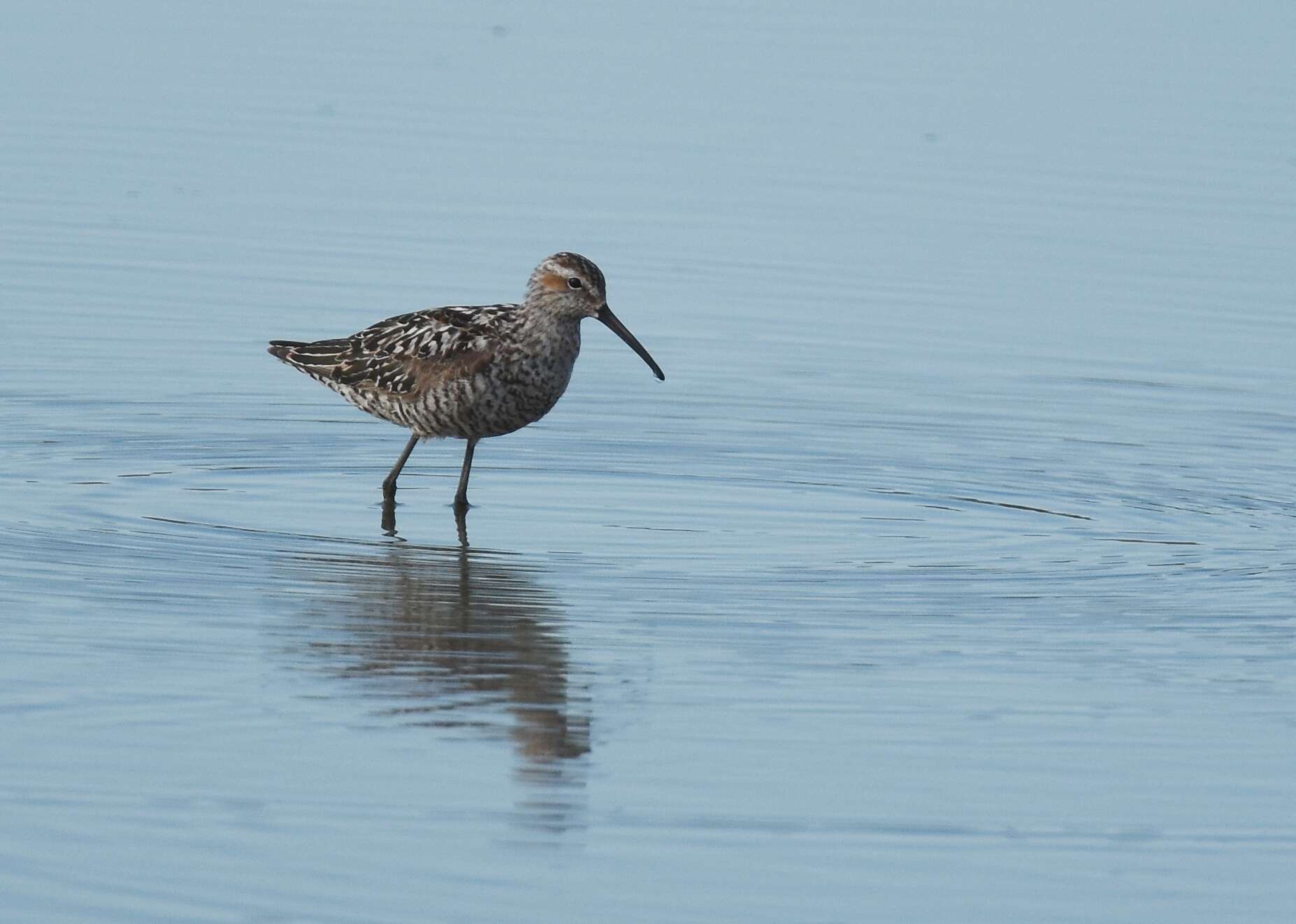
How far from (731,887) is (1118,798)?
1.41 meters

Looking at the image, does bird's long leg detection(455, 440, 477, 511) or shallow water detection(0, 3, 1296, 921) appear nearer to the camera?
shallow water detection(0, 3, 1296, 921)

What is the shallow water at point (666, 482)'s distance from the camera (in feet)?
22.3

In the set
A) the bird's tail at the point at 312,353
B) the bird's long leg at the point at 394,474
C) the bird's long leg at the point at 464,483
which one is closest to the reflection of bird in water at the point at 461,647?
the bird's long leg at the point at 464,483

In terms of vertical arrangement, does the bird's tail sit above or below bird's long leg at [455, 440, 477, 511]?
above

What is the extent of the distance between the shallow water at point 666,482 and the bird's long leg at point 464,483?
122 millimetres

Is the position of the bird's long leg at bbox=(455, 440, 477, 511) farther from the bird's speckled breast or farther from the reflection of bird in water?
the reflection of bird in water

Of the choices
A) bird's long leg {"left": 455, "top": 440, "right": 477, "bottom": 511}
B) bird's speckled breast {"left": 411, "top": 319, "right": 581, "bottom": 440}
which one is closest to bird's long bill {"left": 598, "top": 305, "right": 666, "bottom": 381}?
bird's speckled breast {"left": 411, "top": 319, "right": 581, "bottom": 440}

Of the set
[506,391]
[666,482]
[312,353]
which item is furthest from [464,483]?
[312,353]

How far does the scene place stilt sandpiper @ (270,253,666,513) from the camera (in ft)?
38.2

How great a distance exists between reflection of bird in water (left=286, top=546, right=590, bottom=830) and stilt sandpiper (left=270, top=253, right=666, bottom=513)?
4.49 feet

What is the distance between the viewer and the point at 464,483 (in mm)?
11539

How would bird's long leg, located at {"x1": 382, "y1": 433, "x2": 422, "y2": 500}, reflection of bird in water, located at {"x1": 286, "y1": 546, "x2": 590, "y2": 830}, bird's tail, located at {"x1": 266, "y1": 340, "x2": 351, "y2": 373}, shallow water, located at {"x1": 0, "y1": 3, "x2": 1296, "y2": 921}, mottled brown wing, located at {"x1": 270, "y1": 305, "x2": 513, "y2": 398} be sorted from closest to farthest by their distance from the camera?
shallow water, located at {"x1": 0, "y1": 3, "x2": 1296, "y2": 921} < reflection of bird in water, located at {"x1": 286, "y1": 546, "x2": 590, "y2": 830} < bird's long leg, located at {"x1": 382, "y1": 433, "x2": 422, "y2": 500} < mottled brown wing, located at {"x1": 270, "y1": 305, "x2": 513, "y2": 398} < bird's tail, located at {"x1": 266, "y1": 340, "x2": 351, "y2": 373}

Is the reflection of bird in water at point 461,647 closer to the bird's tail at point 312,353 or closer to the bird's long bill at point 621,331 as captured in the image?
the bird's long bill at point 621,331

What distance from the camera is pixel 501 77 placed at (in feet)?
68.2
